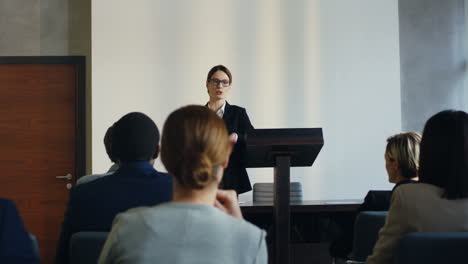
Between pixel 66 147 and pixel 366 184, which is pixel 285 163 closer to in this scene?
pixel 366 184

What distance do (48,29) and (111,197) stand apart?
13.7 ft

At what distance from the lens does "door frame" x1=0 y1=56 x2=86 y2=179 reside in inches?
224

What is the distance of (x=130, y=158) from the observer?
6.73ft

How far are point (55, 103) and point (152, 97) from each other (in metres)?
1.10

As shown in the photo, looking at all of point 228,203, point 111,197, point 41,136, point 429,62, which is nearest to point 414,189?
point 228,203

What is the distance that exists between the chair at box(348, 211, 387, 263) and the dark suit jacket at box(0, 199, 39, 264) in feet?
4.90

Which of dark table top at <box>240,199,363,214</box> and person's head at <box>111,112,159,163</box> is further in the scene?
dark table top at <box>240,199,363,214</box>

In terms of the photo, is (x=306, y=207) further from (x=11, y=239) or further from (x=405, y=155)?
(x=11, y=239)

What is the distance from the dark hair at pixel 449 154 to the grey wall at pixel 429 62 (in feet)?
12.5

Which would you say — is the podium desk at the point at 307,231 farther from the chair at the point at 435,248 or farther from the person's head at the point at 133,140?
the chair at the point at 435,248

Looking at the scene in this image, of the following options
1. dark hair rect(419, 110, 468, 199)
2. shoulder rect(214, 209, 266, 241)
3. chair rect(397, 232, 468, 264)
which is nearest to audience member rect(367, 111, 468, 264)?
dark hair rect(419, 110, 468, 199)

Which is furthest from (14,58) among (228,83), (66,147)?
(228,83)

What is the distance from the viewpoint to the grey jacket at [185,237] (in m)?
1.29

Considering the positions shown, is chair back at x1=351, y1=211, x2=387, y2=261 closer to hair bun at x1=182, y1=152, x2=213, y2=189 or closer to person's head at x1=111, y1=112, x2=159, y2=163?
person's head at x1=111, y1=112, x2=159, y2=163
